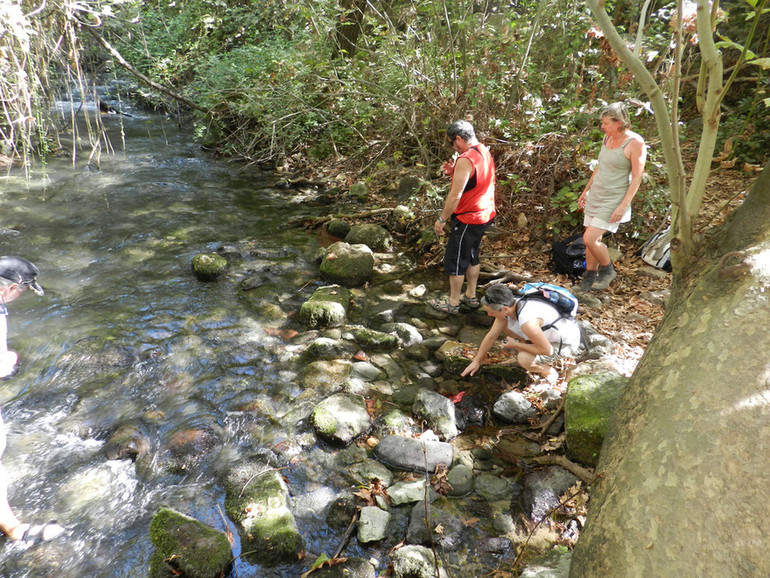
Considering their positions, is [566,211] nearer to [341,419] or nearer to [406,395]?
[406,395]

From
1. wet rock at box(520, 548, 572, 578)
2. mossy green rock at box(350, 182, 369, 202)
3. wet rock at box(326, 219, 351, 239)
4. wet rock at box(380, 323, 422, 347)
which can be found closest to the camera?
wet rock at box(520, 548, 572, 578)

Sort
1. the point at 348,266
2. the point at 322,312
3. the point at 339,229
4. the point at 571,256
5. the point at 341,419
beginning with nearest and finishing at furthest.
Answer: the point at 341,419
the point at 322,312
the point at 571,256
the point at 348,266
the point at 339,229

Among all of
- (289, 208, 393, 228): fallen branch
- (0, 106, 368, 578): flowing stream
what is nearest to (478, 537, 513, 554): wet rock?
(0, 106, 368, 578): flowing stream

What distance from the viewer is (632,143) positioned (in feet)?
14.9

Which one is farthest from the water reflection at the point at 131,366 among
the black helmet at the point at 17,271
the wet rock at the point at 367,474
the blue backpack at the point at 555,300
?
the blue backpack at the point at 555,300

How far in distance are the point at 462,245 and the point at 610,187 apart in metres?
1.67

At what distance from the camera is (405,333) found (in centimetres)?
526

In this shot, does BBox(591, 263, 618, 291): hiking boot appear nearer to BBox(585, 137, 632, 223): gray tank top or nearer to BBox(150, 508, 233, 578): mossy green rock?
BBox(585, 137, 632, 223): gray tank top

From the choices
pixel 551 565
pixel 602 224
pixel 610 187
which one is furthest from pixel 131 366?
pixel 610 187

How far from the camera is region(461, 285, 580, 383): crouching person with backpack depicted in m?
4.11

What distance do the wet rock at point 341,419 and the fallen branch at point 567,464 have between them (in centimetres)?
143

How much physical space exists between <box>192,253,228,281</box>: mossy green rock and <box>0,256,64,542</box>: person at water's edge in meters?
3.03

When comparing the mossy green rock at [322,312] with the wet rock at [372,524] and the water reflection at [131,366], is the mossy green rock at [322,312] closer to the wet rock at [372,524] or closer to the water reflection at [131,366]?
the water reflection at [131,366]

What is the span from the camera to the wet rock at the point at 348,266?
6.44m
